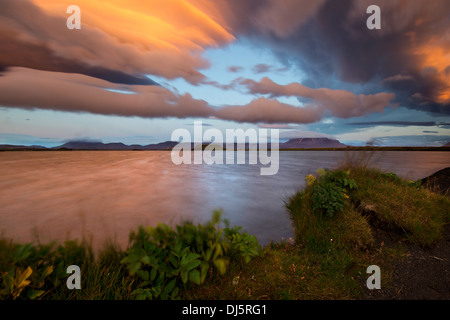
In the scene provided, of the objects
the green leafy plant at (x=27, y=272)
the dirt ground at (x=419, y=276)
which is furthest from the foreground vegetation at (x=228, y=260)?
the dirt ground at (x=419, y=276)

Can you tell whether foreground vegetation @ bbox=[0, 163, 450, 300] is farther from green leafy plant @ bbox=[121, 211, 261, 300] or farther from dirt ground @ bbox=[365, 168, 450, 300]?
dirt ground @ bbox=[365, 168, 450, 300]

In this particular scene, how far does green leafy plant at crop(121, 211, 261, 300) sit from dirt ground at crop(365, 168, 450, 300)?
9.58 feet

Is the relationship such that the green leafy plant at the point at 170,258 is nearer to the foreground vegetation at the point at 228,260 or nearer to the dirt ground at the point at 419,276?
the foreground vegetation at the point at 228,260

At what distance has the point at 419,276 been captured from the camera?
13.7 feet

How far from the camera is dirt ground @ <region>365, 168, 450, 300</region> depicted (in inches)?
143

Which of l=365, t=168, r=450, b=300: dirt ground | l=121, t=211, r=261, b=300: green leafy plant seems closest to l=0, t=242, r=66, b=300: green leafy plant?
l=121, t=211, r=261, b=300: green leafy plant

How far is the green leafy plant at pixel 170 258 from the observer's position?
2.97 meters

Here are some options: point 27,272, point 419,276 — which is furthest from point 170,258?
point 419,276
